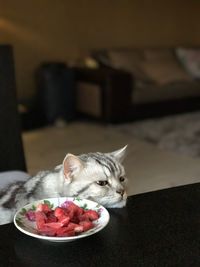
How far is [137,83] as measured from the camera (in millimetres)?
5164

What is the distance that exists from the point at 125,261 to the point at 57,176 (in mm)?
417

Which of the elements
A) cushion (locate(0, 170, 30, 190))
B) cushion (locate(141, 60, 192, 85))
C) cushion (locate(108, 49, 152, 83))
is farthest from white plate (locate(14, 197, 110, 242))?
cushion (locate(141, 60, 192, 85))

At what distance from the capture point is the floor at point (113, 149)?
317 cm

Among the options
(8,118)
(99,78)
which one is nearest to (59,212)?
(8,118)

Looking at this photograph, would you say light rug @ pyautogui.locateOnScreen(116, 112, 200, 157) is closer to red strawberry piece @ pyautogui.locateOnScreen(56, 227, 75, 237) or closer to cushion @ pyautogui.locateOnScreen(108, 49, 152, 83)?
cushion @ pyautogui.locateOnScreen(108, 49, 152, 83)

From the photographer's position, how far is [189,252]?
1042mm

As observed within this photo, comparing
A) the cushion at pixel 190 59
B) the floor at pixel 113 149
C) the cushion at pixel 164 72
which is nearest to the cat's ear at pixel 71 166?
the floor at pixel 113 149

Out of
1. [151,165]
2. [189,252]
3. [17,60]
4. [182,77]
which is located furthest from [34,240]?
[182,77]

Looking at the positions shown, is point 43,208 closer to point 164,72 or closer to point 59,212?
point 59,212

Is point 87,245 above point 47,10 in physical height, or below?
below

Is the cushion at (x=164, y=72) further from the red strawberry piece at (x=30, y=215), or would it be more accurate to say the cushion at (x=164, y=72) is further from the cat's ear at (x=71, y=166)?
the red strawberry piece at (x=30, y=215)

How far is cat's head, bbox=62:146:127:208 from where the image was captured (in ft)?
4.17

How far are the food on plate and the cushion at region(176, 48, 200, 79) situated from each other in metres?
4.75

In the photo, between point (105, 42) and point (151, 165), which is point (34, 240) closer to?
point (151, 165)
